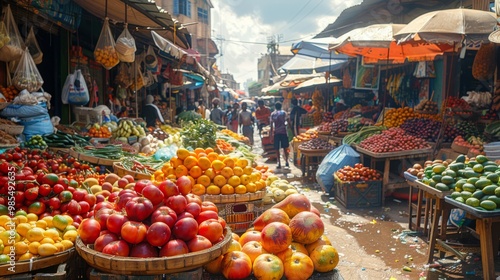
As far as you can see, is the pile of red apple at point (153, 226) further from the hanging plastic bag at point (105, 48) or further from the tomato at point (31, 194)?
the hanging plastic bag at point (105, 48)

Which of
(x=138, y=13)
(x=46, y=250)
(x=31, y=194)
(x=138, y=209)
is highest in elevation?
(x=138, y=13)

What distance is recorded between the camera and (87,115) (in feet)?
26.1

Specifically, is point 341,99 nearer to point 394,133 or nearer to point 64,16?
point 394,133

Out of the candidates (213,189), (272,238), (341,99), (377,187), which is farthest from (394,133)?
(341,99)

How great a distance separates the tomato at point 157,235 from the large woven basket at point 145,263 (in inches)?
4.9

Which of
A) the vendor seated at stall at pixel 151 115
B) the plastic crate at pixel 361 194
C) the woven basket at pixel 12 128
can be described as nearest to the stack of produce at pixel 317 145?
the plastic crate at pixel 361 194

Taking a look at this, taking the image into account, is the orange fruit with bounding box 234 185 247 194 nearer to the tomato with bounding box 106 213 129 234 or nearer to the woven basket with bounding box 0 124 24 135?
the tomato with bounding box 106 213 129 234

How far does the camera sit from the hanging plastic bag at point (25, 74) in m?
5.75

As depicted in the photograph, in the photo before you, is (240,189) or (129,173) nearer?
(240,189)

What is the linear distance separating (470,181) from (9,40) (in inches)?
235

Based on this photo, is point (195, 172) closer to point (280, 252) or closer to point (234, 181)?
point (234, 181)

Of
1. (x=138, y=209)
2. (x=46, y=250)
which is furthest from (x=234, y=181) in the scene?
(x=46, y=250)

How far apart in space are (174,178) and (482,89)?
27.7ft

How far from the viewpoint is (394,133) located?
25.7ft
